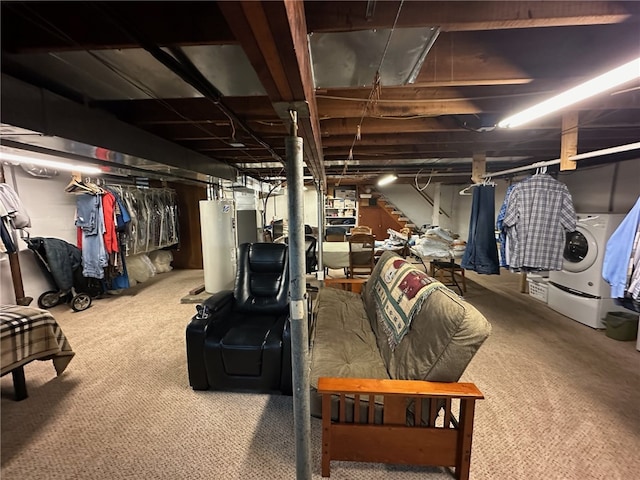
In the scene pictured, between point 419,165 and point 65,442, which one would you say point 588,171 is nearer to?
point 419,165

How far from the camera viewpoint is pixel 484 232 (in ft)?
10.9

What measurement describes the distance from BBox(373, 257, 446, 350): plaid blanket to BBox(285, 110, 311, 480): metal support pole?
2.57 ft

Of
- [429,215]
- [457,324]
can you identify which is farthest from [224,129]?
[429,215]

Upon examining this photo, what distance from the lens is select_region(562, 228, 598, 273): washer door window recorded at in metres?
3.21

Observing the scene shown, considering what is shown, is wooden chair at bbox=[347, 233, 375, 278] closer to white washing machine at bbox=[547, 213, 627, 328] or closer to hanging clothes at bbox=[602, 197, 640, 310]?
white washing machine at bbox=[547, 213, 627, 328]

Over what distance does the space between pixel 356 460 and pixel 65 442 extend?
5.79ft

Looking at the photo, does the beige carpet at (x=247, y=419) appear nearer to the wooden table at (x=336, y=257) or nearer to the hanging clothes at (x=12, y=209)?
the hanging clothes at (x=12, y=209)

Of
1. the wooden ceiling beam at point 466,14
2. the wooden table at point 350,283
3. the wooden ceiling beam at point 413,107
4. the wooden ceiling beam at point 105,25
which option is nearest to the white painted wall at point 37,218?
the wooden ceiling beam at point 105,25

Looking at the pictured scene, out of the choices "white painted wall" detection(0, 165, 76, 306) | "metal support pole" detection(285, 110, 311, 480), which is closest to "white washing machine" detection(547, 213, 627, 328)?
"metal support pole" detection(285, 110, 311, 480)

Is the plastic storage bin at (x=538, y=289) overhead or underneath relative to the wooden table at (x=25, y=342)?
underneath

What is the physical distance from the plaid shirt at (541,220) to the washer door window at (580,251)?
2.33 ft

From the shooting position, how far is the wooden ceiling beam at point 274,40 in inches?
24.0

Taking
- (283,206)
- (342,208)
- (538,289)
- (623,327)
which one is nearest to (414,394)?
(623,327)

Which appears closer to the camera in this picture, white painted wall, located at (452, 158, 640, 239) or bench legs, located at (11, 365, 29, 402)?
bench legs, located at (11, 365, 29, 402)
